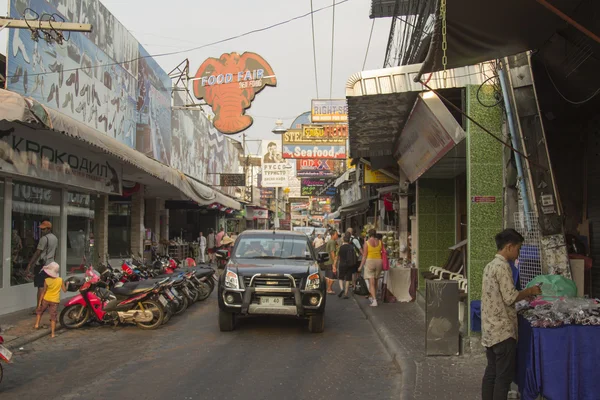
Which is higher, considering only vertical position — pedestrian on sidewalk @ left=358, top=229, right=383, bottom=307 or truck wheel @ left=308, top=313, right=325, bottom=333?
pedestrian on sidewalk @ left=358, top=229, right=383, bottom=307

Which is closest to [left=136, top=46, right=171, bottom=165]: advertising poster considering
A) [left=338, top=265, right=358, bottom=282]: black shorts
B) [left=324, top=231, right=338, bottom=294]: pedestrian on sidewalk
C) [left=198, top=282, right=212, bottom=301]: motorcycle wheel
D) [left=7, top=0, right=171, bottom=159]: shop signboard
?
[left=7, top=0, right=171, bottom=159]: shop signboard

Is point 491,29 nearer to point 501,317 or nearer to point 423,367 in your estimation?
point 501,317

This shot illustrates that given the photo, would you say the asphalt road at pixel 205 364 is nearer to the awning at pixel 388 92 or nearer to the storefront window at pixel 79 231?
the awning at pixel 388 92

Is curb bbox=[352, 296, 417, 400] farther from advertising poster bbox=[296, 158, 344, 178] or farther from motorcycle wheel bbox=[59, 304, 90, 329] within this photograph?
advertising poster bbox=[296, 158, 344, 178]

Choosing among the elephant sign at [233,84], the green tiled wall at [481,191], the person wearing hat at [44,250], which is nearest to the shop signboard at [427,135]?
the green tiled wall at [481,191]

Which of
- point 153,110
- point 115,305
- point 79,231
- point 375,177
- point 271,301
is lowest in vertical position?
point 115,305

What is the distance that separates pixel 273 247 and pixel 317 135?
52.2ft

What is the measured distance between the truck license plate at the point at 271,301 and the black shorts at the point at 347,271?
5.37 meters

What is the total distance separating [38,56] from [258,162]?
1836 inches

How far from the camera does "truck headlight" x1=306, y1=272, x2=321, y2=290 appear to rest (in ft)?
32.6

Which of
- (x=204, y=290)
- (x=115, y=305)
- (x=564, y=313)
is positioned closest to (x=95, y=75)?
(x=204, y=290)

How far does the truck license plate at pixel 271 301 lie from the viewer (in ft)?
32.2

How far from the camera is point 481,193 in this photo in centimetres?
808

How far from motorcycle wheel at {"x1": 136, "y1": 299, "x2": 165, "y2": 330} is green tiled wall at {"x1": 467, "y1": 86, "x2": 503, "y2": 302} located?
568 cm
